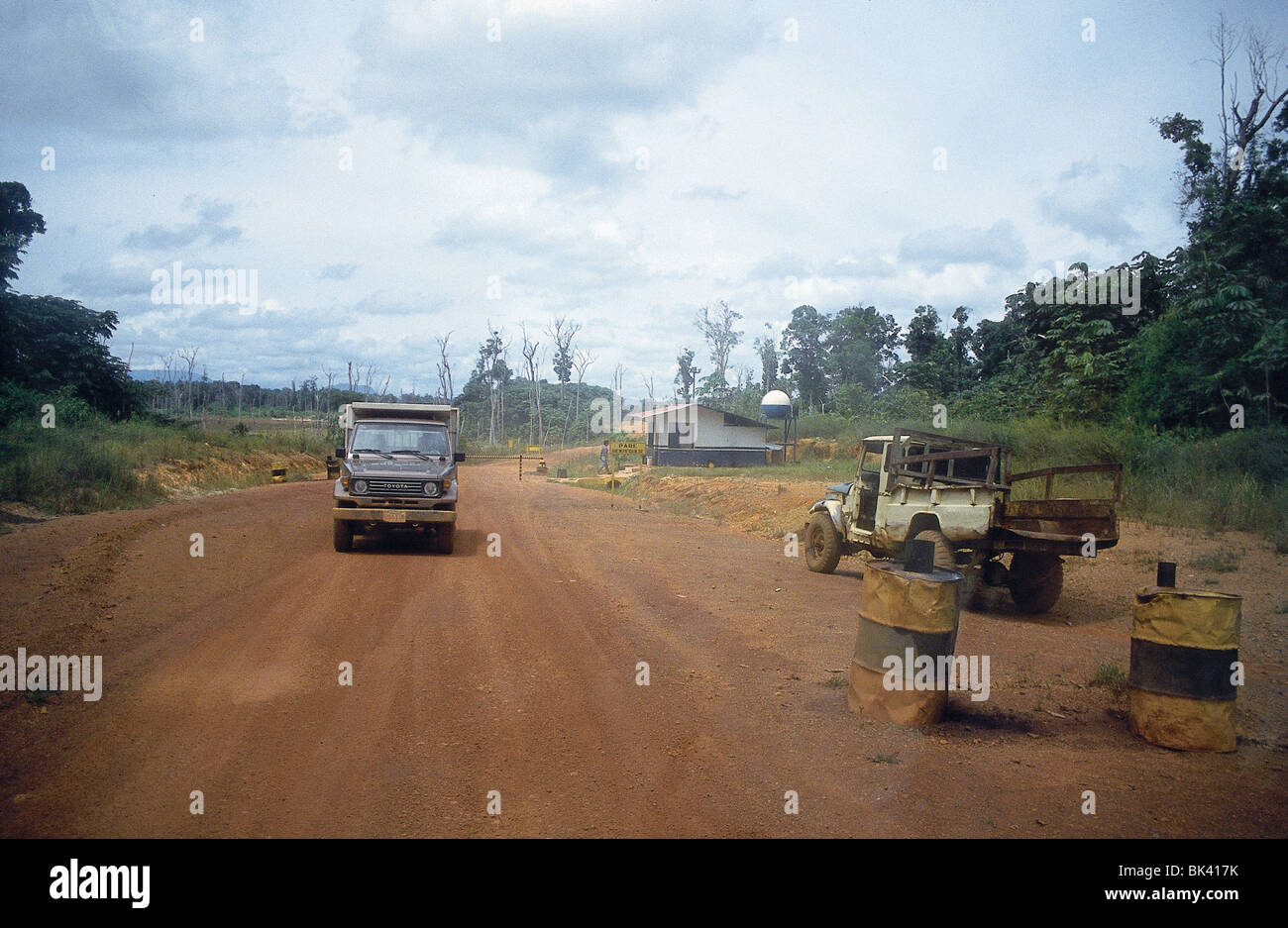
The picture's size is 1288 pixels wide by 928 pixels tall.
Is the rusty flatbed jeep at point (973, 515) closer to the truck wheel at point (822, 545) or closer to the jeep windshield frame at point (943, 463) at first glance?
the jeep windshield frame at point (943, 463)

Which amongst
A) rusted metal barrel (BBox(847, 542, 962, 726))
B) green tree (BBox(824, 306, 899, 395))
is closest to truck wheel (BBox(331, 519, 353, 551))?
rusted metal barrel (BBox(847, 542, 962, 726))

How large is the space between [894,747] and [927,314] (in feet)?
147

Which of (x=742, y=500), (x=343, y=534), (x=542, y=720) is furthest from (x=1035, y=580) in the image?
(x=742, y=500)

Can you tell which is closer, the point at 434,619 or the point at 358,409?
the point at 434,619

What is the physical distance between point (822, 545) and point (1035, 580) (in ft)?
11.2

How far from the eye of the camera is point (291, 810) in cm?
399

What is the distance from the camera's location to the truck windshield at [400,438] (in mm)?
13477

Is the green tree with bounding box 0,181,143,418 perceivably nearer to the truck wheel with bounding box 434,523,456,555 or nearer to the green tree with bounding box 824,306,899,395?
the truck wheel with bounding box 434,523,456,555

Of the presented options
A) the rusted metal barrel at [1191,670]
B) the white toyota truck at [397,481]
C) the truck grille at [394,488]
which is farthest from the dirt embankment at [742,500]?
the rusted metal barrel at [1191,670]

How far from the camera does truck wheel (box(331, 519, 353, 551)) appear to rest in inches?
483

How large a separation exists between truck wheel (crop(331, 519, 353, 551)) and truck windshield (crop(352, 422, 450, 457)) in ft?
5.19

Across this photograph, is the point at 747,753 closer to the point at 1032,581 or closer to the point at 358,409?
the point at 1032,581
